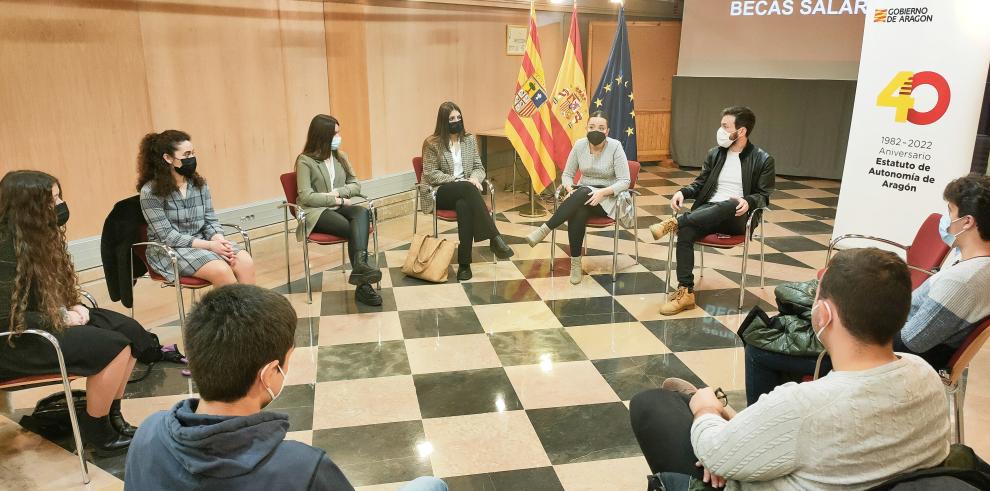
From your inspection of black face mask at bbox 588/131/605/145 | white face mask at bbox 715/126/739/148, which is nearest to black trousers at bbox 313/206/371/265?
black face mask at bbox 588/131/605/145

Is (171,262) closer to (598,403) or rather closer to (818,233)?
(598,403)

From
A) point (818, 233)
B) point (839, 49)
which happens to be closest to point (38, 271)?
point (818, 233)

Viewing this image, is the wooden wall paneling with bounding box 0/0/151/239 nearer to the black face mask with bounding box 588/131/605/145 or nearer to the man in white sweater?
the black face mask with bounding box 588/131/605/145

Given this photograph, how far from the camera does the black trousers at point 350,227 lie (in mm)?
4559

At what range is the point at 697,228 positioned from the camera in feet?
14.8

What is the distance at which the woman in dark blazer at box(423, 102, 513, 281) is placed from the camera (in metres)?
5.17

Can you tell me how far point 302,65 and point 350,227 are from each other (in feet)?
6.82

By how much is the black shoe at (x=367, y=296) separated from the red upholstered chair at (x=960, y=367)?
317cm

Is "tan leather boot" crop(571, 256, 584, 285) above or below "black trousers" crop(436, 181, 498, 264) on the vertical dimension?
below

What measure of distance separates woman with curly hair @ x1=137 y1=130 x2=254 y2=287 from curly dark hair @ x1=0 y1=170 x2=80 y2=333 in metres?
0.96

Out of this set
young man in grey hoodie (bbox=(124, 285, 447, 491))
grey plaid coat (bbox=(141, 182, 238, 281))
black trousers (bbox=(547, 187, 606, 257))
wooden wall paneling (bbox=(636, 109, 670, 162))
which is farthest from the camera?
wooden wall paneling (bbox=(636, 109, 670, 162))

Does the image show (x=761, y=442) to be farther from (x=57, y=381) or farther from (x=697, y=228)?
(x=697, y=228)

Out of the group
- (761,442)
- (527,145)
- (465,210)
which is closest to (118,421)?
(761,442)

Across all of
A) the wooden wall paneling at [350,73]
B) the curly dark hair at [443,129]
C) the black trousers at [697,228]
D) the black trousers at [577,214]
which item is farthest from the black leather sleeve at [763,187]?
the wooden wall paneling at [350,73]
